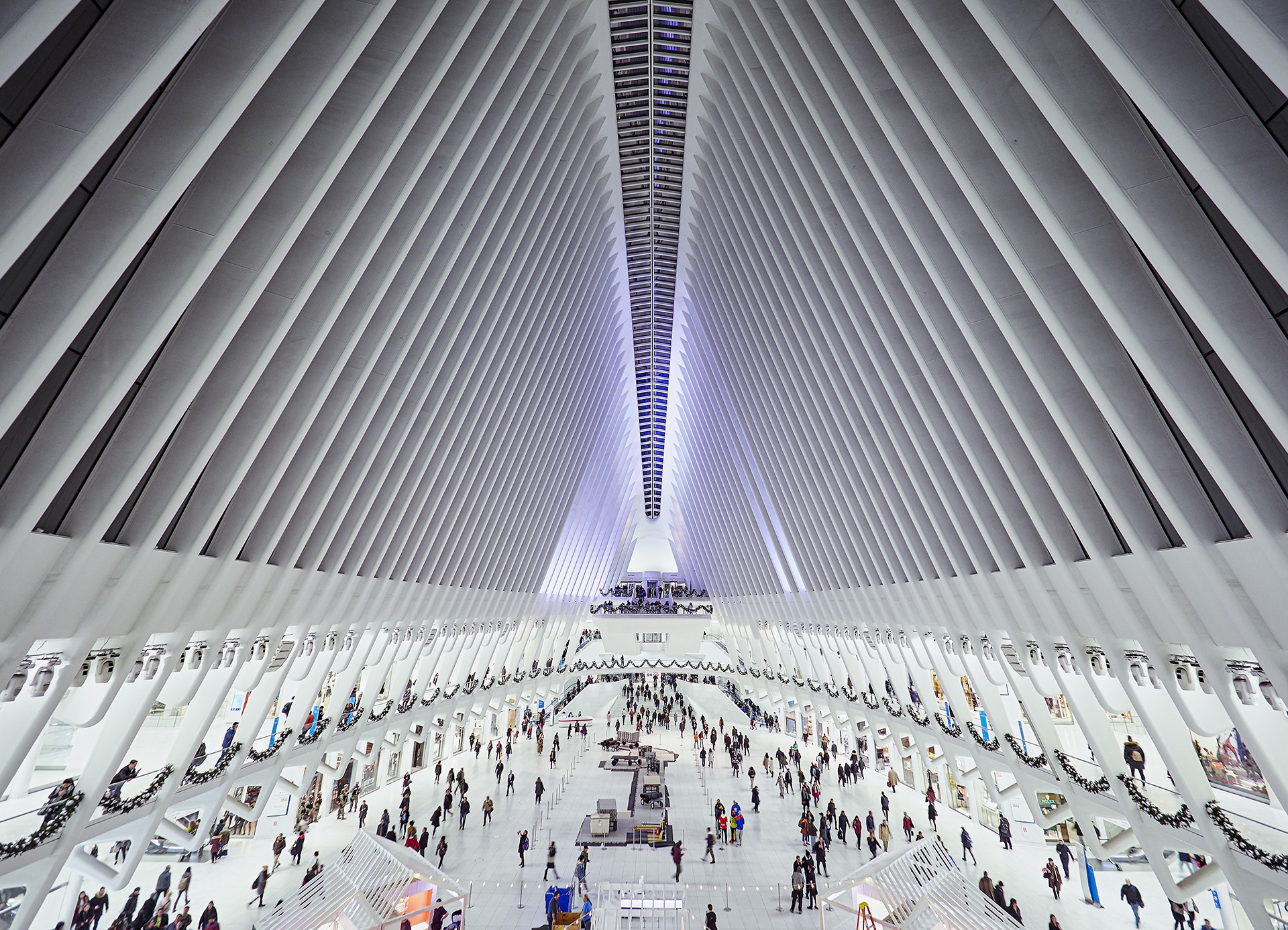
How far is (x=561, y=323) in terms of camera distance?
1878 centimetres

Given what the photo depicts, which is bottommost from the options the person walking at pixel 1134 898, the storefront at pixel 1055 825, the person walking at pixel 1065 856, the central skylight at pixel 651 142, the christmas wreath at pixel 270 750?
the person walking at pixel 1134 898

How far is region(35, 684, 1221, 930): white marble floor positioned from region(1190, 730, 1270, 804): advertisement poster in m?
3.59

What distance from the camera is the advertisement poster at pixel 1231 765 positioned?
415 inches

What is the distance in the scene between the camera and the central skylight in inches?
548

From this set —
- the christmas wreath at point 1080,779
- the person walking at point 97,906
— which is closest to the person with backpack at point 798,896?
the christmas wreath at point 1080,779

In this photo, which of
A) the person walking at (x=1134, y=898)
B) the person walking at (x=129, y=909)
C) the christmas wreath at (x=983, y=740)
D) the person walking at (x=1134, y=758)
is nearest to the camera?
the person walking at (x=1134, y=758)

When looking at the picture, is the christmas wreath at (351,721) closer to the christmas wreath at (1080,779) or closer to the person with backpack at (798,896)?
the person with backpack at (798,896)

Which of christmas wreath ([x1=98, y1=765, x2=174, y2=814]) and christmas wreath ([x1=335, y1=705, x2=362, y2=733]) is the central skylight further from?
christmas wreath ([x1=335, y1=705, x2=362, y2=733])

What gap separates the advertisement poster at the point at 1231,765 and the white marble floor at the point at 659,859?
3.59 meters

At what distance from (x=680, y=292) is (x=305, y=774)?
69.3ft

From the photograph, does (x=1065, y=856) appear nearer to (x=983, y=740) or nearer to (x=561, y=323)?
(x=983, y=740)

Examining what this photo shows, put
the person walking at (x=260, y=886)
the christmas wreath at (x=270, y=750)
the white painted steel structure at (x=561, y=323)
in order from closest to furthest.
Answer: the white painted steel structure at (x=561, y=323)
the person walking at (x=260, y=886)
the christmas wreath at (x=270, y=750)

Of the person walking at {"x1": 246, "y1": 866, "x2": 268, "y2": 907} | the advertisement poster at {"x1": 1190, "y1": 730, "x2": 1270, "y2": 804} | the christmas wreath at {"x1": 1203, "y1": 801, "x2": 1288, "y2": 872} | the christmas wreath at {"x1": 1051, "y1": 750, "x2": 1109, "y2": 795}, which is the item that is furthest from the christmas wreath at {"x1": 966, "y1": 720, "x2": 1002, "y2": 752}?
the person walking at {"x1": 246, "y1": 866, "x2": 268, "y2": 907}

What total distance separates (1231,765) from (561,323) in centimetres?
1826
